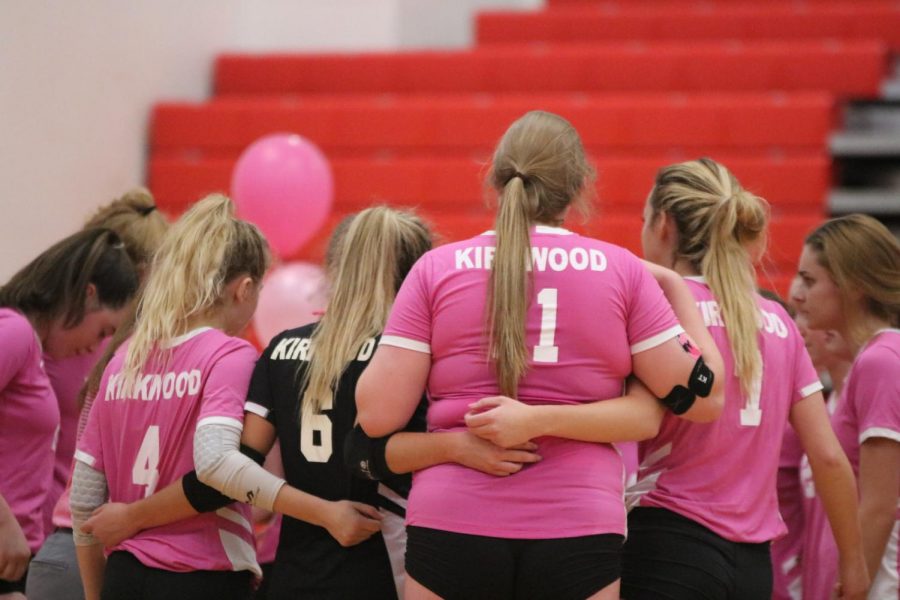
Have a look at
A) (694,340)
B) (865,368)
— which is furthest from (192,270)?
(865,368)

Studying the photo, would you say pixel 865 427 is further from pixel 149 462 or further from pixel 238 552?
pixel 149 462

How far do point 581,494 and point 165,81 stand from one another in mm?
5820

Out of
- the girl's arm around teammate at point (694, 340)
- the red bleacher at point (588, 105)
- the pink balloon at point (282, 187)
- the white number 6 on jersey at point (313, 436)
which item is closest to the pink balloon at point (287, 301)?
the pink balloon at point (282, 187)

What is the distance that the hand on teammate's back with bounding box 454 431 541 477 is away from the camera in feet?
6.31

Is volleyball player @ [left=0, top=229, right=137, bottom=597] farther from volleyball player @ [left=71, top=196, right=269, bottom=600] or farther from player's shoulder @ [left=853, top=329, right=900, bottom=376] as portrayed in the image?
player's shoulder @ [left=853, top=329, right=900, bottom=376]

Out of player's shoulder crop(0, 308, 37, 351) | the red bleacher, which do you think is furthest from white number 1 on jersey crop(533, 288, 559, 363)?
the red bleacher

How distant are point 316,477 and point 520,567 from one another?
1.78 ft

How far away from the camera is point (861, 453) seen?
261 cm

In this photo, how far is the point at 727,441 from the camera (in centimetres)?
228

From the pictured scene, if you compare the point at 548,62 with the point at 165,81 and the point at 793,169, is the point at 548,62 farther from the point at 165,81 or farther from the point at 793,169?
the point at 165,81

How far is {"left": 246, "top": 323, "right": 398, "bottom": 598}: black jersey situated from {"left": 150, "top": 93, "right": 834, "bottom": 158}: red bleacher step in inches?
178

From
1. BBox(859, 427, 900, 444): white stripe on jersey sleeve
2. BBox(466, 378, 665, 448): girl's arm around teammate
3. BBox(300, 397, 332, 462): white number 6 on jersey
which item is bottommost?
BBox(859, 427, 900, 444): white stripe on jersey sleeve

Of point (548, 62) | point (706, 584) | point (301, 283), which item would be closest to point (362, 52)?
point (548, 62)

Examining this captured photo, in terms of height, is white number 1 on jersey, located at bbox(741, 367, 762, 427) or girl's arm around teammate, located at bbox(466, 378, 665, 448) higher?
girl's arm around teammate, located at bbox(466, 378, 665, 448)
